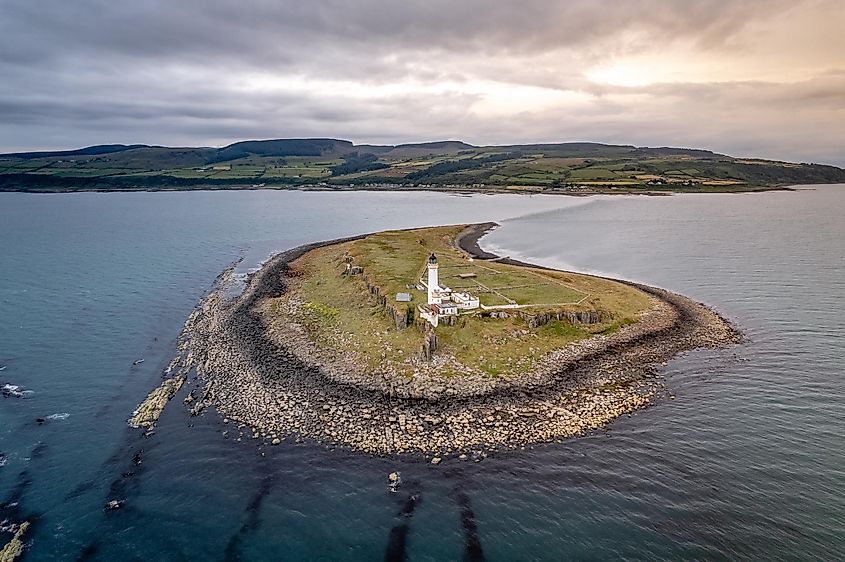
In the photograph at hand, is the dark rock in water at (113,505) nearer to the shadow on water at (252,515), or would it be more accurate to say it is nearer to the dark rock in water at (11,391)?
the shadow on water at (252,515)

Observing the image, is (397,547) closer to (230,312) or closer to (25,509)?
(25,509)

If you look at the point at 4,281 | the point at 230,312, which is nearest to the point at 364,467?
the point at 230,312

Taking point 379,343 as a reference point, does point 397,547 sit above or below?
below

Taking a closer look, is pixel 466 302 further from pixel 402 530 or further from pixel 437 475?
pixel 402 530

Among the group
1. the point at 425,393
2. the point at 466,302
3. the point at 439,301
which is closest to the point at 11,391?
the point at 425,393

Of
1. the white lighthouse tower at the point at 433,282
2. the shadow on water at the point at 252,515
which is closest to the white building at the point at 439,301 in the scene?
the white lighthouse tower at the point at 433,282
